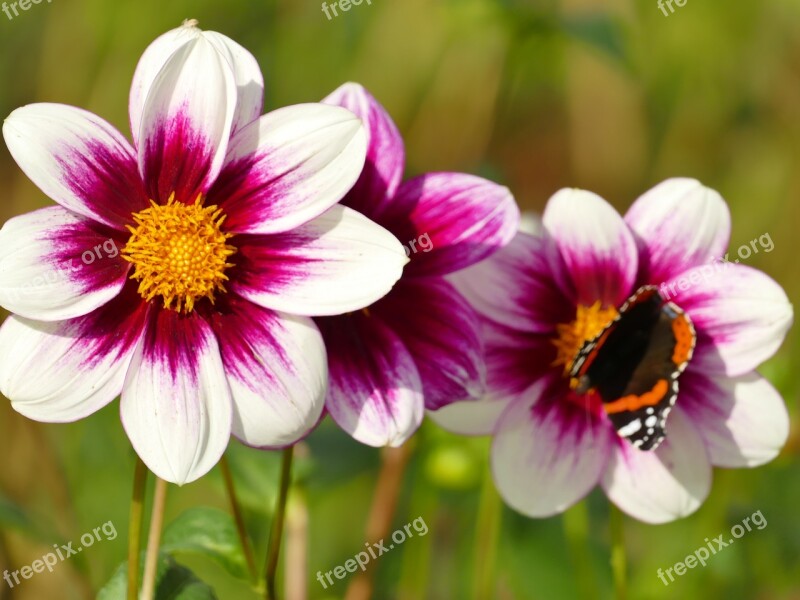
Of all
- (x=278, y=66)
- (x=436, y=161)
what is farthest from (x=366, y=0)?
(x=436, y=161)

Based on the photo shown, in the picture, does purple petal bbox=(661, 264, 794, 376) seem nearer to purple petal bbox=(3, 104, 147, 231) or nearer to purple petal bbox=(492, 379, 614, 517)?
purple petal bbox=(492, 379, 614, 517)

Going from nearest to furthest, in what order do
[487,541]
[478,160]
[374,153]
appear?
[374,153] → [487,541] → [478,160]

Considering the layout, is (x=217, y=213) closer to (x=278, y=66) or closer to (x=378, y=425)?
(x=378, y=425)

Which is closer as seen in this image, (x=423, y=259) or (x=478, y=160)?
(x=423, y=259)

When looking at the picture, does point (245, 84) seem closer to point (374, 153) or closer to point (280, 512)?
point (374, 153)

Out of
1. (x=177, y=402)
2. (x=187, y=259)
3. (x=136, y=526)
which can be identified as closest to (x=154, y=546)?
(x=136, y=526)

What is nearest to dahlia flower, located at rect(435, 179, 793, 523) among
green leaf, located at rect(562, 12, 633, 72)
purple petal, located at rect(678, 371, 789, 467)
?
purple petal, located at rect(678, 371, 789, 467)
